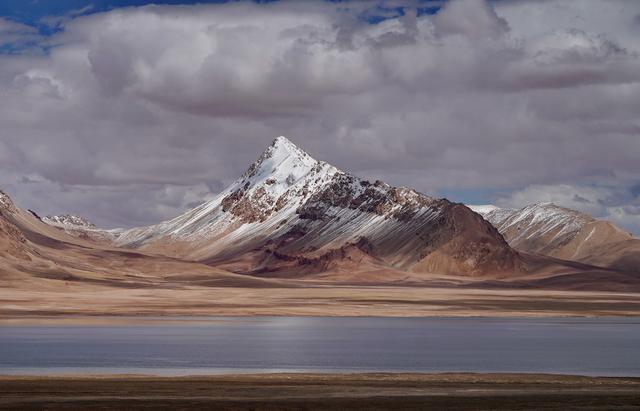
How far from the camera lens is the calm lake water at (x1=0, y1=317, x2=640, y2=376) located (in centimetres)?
6744

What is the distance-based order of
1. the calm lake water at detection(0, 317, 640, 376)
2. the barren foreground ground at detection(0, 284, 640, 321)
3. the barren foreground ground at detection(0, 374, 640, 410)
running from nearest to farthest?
1. the barren foreground ground at detection(0, 374, 640, 410)
2. the calm lake water at detection(0, 317, 640, 376)
3. the barren foreground ground at detection(0, 284, 640, 321)

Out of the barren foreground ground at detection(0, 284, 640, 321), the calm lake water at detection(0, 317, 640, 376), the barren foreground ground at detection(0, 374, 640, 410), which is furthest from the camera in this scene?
the barren foreground ground at detection(0, 284, 640, 321)

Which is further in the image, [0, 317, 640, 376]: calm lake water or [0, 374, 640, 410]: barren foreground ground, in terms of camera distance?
[0, 317, 640, 376]: calm lake water

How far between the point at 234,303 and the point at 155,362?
352 feet

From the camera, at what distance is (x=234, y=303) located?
176750mm

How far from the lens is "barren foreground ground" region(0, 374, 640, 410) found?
4531 centimetres

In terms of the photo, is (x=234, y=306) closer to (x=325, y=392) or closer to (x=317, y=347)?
(x=317, y=347)

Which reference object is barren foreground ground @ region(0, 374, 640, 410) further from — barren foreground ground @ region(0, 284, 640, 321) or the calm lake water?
barren foreground ground @ region(0, 284, 640, 321)

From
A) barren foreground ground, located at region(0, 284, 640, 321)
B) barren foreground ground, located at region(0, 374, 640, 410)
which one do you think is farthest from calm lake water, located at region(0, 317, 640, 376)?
barren foreground ground, located at region(0, 284, 640, 321)

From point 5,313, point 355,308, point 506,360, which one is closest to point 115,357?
point 506,360

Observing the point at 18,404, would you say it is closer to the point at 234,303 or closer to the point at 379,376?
the point at 379,376

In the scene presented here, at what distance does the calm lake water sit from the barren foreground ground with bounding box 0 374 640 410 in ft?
23.4

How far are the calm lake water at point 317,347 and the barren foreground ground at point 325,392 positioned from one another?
7.15 metres

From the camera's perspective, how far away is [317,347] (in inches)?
3418
